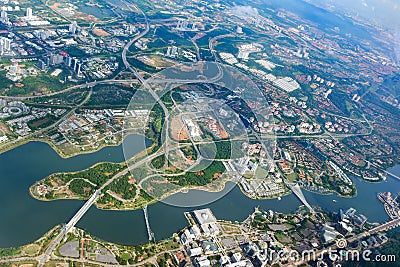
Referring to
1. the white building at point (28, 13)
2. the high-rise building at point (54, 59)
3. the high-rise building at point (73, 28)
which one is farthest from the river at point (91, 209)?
the white building at point (28, 13)

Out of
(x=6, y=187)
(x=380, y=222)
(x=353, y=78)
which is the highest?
(x=353, y=78)

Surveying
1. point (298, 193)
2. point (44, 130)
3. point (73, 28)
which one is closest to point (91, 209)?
point (44, 130)

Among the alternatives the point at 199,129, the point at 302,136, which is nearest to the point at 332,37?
the point at 302,136

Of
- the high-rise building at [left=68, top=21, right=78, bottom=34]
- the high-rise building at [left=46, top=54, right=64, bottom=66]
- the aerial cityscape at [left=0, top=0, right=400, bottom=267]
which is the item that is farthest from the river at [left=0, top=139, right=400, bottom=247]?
the high-rise building at [left=68, top=21, right=78, bottom=34]

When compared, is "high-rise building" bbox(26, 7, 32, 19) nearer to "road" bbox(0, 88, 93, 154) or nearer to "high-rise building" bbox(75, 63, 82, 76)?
"high-rise building" bbox(75, 63, 82, 76)

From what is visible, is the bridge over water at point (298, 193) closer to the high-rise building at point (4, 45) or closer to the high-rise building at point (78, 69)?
the high-rise building at point (78, 69)

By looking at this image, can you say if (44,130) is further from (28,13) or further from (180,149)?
(28,13)

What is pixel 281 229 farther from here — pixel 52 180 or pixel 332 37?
pixel 332 37
